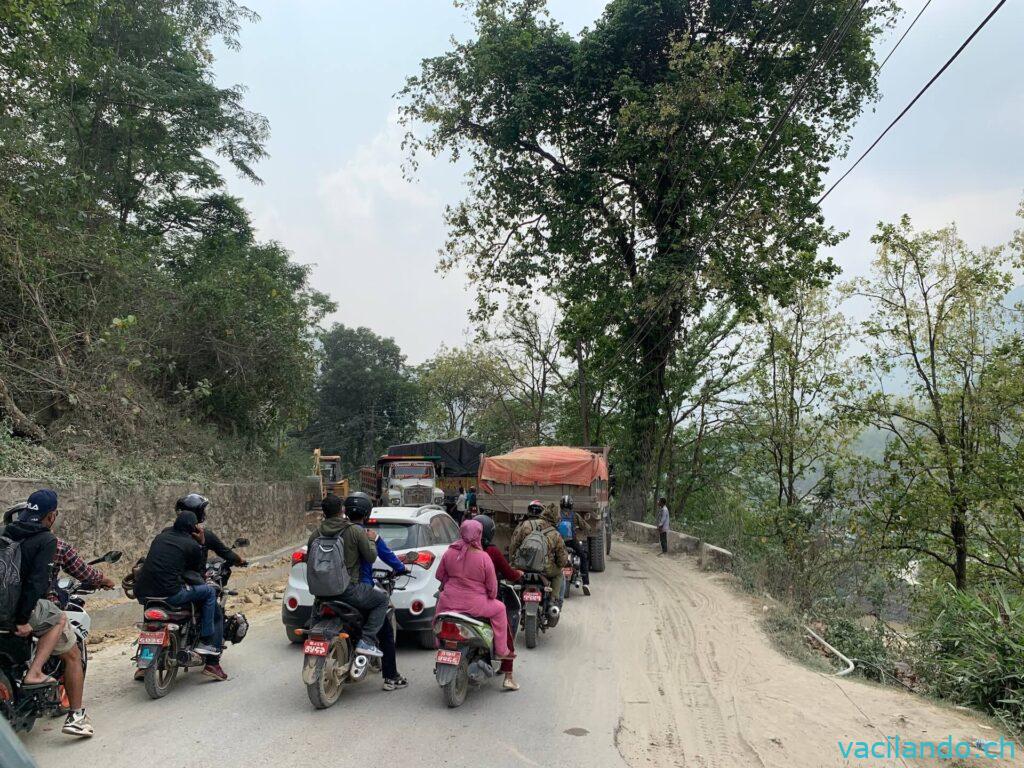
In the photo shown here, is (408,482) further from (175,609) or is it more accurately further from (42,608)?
(42,608)

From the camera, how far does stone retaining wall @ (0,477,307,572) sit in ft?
35.5

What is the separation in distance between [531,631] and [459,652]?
2611 millimetres

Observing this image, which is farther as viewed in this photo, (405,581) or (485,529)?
(405,581)

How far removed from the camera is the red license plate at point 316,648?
577cm

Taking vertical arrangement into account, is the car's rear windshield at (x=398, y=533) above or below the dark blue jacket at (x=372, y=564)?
above

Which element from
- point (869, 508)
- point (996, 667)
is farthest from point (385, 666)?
point (869, 508)

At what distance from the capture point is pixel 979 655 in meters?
8.16

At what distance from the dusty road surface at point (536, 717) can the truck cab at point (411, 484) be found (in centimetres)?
1590

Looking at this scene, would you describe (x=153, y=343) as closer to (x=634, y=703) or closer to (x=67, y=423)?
(x=67, y=423)

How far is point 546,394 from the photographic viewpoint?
A: 4381 centimetres

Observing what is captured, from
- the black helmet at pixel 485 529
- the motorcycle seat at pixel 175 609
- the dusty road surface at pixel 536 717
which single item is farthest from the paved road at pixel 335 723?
the black helmet at pixel 485 529

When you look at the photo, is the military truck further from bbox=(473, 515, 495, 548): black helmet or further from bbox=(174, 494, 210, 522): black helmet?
bbox=(174, 494, 210, 522): black helmet

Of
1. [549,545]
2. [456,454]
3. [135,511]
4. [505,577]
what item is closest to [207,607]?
[505,577]

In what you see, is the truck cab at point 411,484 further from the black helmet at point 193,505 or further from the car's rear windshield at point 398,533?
the black helmet at point 193,505
